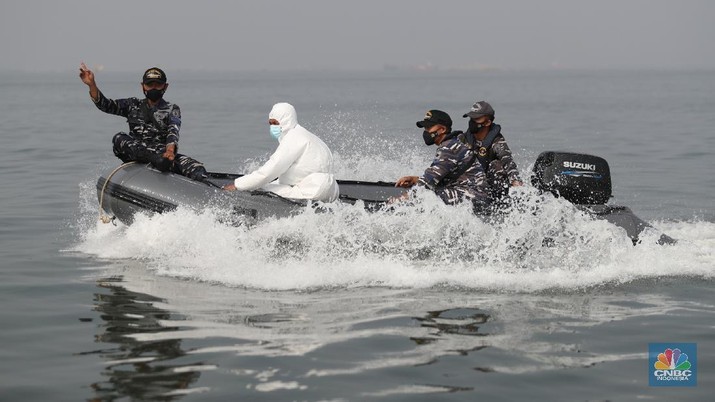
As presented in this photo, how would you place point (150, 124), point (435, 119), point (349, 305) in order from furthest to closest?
point (150, 124) < point (435, 119) < point (349, 305)

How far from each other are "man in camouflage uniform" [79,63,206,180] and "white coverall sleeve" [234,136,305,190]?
4.30 ft

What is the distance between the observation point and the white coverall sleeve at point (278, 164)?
31.2 ft

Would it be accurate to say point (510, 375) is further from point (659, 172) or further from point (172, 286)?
point (659, 172)

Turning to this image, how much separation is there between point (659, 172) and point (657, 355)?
12.1 metres

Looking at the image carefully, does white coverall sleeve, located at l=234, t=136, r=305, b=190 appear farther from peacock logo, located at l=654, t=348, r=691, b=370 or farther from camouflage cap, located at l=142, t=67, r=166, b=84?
peacock logo, located at l=654, t=348, r=691, b=370

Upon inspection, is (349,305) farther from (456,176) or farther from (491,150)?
(491,150)

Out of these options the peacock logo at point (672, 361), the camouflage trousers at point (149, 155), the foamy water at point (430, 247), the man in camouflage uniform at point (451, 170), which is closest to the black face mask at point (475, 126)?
the man in camouflage uniform at point (451, 170)

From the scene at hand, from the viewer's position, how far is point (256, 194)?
32.1ft

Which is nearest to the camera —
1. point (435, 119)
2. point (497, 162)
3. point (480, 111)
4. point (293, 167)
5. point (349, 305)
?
point (349, 305)

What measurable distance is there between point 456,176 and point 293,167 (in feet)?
5.03

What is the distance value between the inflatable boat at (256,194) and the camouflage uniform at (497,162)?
0.98ft

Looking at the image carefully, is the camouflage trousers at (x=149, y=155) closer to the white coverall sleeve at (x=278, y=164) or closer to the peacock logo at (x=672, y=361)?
the white coverall sleeve at (x=278, y=164)

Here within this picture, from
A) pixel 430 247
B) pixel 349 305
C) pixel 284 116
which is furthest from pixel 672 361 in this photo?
pixel 284 116

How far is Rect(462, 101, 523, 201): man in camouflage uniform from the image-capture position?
10.5m
